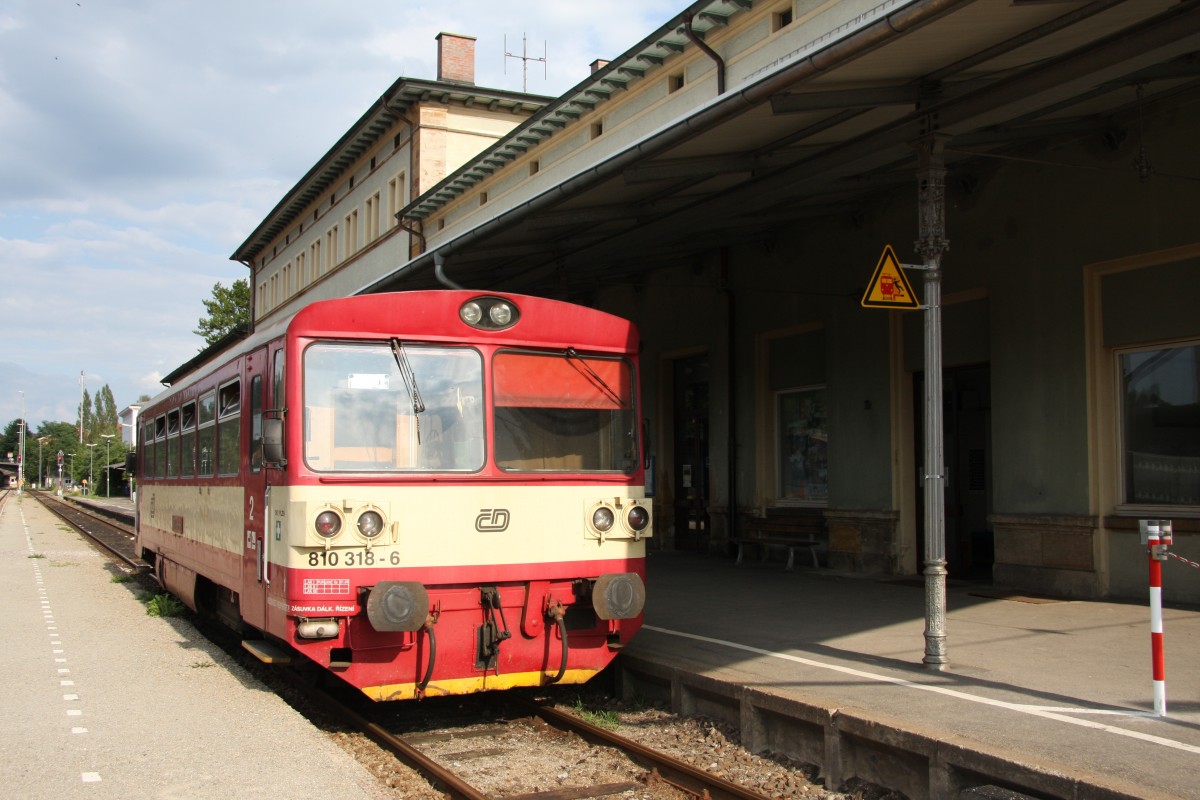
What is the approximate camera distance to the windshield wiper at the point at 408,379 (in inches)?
286

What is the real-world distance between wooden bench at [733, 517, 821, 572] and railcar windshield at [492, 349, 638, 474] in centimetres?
700

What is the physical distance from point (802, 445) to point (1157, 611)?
361 inches

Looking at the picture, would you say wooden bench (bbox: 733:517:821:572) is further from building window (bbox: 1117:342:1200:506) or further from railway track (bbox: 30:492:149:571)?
railway track (bbox: 30:492:149:571)

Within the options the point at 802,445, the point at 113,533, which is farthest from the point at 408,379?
the point at 113,533

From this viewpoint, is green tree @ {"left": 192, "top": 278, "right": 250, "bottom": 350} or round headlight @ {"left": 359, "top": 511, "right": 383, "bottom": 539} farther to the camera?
green tree @ {"left": 192, "top": 278, "right": 250, "bottom": 350}

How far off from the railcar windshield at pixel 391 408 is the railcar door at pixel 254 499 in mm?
755

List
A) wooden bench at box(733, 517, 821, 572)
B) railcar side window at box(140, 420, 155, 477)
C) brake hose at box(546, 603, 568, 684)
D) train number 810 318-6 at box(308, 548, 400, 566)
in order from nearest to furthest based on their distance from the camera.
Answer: train number 810 318-6 at box(308, 548, 400, 566) → brake hose at box(546, 603, 568, 684) → railcar side window at box(140, 420, 155, 477) → wooden bench at box(733, 517, 821, 572)

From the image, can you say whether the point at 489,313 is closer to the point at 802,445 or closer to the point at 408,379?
the point at 408,379

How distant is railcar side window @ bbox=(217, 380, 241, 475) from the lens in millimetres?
8586

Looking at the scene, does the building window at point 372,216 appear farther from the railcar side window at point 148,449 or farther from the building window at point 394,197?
the railcar side window at point 148,449

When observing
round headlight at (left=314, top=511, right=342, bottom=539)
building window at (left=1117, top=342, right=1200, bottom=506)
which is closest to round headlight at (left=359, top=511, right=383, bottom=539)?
round headlight at (left=314, top=511, right=342, bottom=539)

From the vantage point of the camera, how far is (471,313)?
24.8 feet

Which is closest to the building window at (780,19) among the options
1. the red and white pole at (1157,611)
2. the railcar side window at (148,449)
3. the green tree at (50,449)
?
the railcar side window at (148,449)

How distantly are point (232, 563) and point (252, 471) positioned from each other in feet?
3.46
